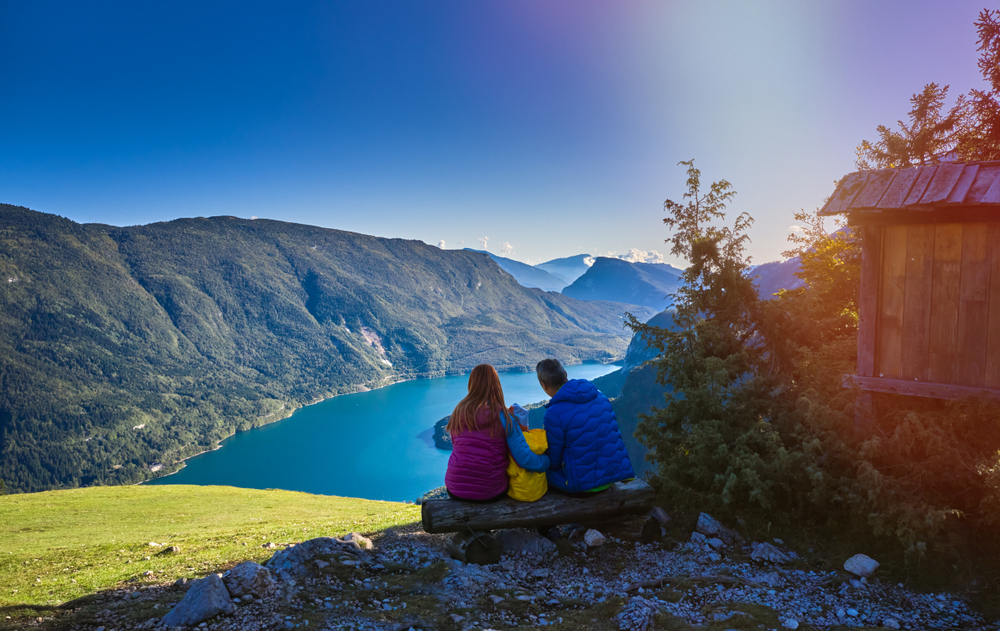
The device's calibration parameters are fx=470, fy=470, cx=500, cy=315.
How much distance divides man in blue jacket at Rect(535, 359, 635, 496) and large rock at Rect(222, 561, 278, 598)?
11.1 feet

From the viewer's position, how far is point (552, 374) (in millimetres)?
6145

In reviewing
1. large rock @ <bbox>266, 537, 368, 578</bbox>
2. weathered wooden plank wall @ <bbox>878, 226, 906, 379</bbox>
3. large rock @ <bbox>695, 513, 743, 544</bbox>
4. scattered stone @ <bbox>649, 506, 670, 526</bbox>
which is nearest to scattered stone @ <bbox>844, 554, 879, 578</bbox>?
large rock @ <bbox>695, 513, 743, 544</bbox>

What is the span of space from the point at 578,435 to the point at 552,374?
0.84 m

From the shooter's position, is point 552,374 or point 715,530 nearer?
point 552,374

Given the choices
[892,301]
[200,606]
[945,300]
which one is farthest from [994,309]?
[200,606]

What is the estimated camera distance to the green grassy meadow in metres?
6.84

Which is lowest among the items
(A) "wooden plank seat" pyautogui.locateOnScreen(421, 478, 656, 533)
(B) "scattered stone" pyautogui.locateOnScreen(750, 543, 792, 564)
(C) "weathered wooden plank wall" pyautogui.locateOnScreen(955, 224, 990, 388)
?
(B) "scattered stone" pyautogui.locateOnScreen(750, 543, 792, 564)

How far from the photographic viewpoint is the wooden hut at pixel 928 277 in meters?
5.66

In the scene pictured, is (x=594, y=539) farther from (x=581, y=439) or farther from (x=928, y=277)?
(x=928, y=277)

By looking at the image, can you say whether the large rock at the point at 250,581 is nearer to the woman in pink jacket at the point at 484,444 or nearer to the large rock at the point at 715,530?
the woman in pink jacket at the point at 484,444

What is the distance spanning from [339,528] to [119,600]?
7.16 meters

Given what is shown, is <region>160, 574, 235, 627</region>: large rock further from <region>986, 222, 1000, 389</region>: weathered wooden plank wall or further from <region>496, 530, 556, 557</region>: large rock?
<region>986, 222, 1000, 389</region>: weathered wooden plank wall

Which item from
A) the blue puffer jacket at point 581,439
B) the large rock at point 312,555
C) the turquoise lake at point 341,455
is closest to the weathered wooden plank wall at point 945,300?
the blue puffer jacket at point 581,439

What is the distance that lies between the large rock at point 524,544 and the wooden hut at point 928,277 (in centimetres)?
489
